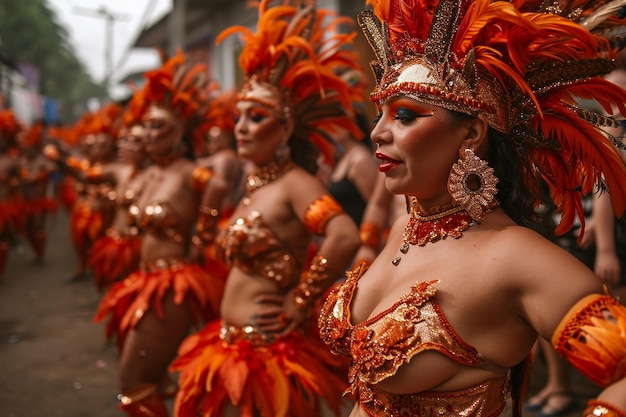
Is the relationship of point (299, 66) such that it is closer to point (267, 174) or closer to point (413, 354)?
point (267, 174)

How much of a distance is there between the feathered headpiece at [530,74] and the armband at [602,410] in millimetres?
636

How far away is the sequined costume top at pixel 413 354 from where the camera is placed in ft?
5.42

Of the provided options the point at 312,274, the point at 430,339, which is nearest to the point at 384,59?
the point at 430,339

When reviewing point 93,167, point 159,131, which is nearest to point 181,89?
point 159,131

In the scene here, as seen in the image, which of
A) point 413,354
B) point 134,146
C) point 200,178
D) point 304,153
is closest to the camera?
point 413,354

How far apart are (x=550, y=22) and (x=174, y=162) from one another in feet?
11.1

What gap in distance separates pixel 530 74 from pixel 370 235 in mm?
2413

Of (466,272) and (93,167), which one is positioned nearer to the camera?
(466,272)

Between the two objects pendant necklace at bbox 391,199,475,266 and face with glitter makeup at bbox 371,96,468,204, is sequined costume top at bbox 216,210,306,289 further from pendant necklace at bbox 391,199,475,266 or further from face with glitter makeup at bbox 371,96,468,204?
face with glitter makeup at bbox 371,96,468,204

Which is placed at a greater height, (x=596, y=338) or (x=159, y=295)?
(x=596, y=338)

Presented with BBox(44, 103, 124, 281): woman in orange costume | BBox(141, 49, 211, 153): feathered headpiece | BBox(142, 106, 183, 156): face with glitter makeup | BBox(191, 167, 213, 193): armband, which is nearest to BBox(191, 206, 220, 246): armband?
BBox(191, 167, 213, 193): armband

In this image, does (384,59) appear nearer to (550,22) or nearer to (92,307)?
(550,22)

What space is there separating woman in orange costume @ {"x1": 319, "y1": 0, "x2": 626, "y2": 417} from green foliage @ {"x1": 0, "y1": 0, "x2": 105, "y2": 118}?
1815 centimetres

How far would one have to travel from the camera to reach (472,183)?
1725 millimetres
